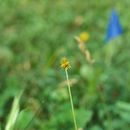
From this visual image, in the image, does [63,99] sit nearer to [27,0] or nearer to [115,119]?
[115,119]

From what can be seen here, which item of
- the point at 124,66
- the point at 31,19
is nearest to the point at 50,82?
the point at 124,66

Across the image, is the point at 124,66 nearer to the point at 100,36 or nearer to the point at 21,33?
the point at 100,36

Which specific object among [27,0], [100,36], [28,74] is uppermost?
[27,0]

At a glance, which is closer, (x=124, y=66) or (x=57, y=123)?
(x=57, y=123)

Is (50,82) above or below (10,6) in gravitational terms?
below

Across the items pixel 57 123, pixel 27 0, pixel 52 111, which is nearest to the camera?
pixel 57 123

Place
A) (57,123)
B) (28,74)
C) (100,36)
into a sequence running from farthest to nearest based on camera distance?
(100,36) → (28,74) → (57,123)
